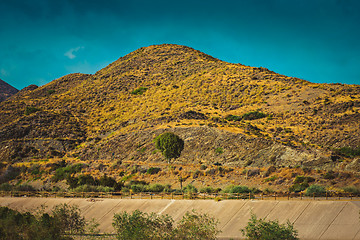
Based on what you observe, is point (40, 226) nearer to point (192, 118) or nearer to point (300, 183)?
point (300, 183)

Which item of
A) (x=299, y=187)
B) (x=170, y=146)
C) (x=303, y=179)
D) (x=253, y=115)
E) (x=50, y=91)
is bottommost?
(x=299, y=187)

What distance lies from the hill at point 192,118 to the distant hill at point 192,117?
0.74 ft

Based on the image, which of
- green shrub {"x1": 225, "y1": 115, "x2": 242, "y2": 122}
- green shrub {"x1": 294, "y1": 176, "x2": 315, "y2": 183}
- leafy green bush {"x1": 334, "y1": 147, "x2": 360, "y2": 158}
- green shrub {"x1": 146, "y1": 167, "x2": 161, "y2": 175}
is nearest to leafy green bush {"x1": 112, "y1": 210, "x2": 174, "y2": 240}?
green shrub {"x1": 294, "y1": 176, "x2": 315, "y2": 183}

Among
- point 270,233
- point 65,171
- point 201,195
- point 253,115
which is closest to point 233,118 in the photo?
point 253,115

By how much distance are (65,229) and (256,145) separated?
117ft

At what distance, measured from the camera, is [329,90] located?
3337 inches

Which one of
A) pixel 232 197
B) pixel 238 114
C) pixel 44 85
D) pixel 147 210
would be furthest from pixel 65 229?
pixel 44 85

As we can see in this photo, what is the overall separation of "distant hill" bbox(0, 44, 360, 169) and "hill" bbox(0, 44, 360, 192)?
0.22m

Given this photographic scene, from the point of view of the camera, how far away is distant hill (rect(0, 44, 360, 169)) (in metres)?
63.0

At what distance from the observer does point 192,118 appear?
80688 mm

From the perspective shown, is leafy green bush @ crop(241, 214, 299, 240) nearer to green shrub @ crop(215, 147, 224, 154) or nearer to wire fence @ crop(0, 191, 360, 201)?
wire fence @ crop(0, 191, 360, 201)

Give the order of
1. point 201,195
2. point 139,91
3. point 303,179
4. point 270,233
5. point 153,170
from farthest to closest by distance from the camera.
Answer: point 139,91 → point 153,170 → point 303,179 → point 201,195 → point 270,233

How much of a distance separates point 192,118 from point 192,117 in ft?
1.98

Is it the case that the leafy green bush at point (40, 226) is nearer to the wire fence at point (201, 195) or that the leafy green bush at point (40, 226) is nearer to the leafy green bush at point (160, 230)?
the leafy green bush at point (160, 230)
